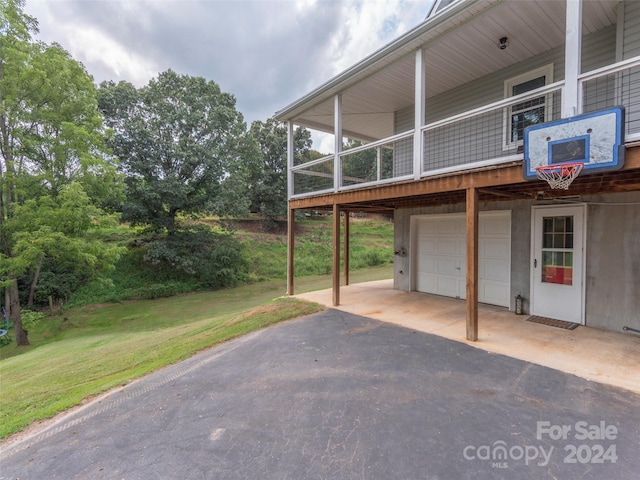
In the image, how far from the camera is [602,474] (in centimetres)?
228

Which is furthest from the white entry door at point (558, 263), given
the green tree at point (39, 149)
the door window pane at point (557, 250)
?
the green tree at point (39, 149)

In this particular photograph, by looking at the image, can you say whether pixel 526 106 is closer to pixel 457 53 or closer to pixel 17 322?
pixel 457 53

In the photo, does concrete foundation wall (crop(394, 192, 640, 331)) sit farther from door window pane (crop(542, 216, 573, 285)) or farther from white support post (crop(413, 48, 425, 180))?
white support post (crop(413, 48, 425, 180))

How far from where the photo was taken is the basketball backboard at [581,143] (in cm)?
356

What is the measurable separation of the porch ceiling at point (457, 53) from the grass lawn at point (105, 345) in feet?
17.4

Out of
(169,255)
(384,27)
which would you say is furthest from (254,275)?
(384,27)

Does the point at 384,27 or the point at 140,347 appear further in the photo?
the point at 384,27

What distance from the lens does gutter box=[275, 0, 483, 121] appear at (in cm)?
485

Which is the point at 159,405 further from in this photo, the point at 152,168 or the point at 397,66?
the point at 152,168

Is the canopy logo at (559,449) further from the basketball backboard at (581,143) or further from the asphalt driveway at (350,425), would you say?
the basketball backboard at (581,143)

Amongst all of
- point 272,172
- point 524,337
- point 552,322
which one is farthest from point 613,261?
point 272,172

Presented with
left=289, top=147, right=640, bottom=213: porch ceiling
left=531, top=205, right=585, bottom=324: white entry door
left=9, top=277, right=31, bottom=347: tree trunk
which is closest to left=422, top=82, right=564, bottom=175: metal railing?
left=289, top=147, right=640, bottom=213: porch ceiling

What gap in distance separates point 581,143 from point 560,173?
40 cm

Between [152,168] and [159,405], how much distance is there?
43.2 ft
